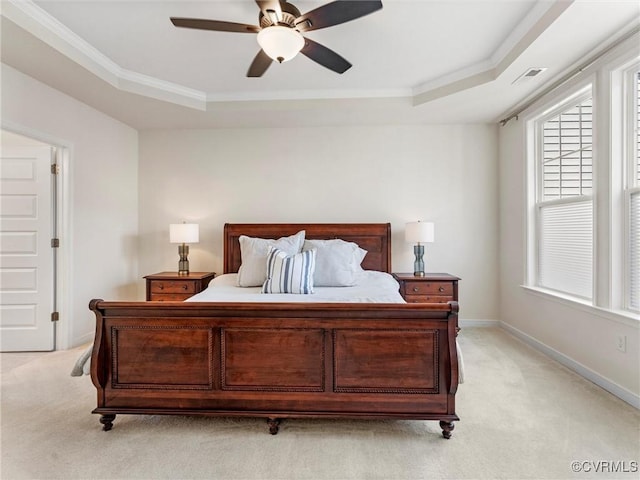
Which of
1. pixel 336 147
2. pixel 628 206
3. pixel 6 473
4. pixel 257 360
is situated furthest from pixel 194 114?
pixel 628 206

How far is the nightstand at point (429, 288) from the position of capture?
3.77 m

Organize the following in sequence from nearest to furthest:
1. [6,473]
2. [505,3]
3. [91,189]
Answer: [6,473]
[505,3]
[91,189]

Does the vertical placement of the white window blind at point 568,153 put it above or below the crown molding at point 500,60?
below

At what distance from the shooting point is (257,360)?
202 centimetres

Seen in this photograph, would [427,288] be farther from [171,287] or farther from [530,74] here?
[171,287]

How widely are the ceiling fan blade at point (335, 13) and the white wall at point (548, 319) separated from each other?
106 inches

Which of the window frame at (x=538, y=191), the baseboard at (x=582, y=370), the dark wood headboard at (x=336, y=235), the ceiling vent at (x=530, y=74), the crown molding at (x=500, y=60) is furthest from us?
the dark wood headboard at (x=336, y=235)

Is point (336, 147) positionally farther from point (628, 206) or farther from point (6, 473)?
point (6, 473)

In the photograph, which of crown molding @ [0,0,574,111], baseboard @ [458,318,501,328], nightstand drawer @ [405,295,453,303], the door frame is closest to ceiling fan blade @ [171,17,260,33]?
crown molding @ [0,0,574,111]

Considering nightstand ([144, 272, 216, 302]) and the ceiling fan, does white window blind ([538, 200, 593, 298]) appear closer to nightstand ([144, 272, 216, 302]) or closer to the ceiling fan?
the ceiling fan

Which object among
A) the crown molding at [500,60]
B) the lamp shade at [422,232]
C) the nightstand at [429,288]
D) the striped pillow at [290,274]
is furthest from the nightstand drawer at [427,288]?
the crown molding at [500,60]

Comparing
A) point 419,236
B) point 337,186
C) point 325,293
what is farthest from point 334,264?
point 337,186

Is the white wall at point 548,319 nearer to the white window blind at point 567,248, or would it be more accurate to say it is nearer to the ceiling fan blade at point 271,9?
the white window blind at point 567,248

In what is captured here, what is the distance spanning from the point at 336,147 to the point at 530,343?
10.5ft
